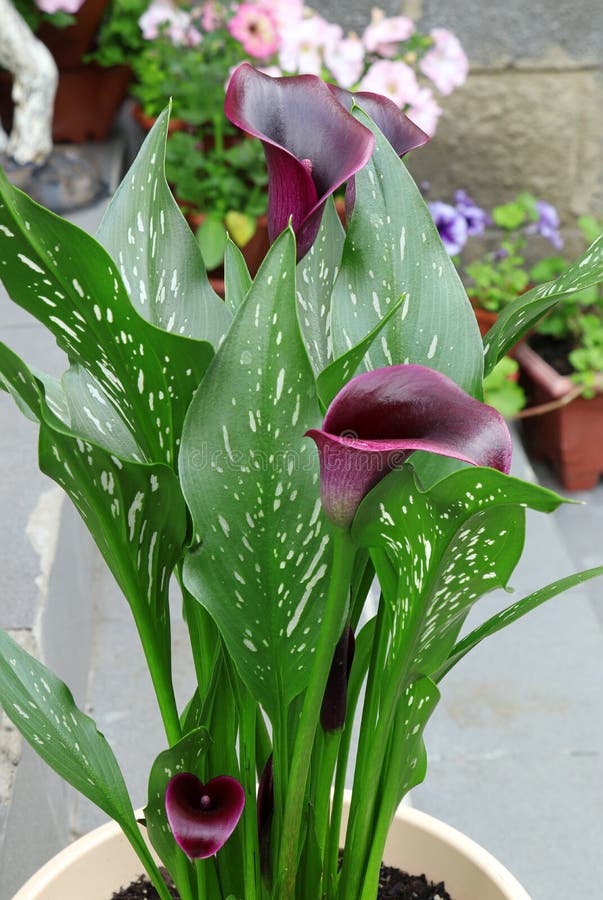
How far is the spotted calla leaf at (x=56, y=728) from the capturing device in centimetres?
49

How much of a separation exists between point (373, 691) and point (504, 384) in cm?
141

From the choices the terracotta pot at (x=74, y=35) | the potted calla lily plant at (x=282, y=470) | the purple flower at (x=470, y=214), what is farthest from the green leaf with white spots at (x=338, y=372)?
the terracotta pot at (x=74, y=35)

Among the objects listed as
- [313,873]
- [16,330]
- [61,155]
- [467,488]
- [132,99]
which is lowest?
[313,873]

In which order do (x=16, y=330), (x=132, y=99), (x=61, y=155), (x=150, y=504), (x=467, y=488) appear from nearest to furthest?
(x=467, y=488) → (x=150, y=504) → (x=16, y=330) → (x=61, y=155) → (x=132, y=99)

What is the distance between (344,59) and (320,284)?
1.29 metres

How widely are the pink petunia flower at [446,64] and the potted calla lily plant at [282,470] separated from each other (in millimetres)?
1376

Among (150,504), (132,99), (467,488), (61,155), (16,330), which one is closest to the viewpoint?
(467,488)

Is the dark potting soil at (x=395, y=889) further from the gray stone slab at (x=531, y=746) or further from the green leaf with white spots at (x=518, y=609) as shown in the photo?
the gray stone slab at (x=531, y=746)

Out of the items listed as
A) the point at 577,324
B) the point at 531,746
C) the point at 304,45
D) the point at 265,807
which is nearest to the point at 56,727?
the point at 265,807

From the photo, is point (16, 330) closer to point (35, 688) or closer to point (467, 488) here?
point (35, 688)

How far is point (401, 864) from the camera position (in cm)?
66

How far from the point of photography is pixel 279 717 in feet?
1.58

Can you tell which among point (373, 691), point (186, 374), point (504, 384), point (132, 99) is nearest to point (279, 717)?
point (373, 691)

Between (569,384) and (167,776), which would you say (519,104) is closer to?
(569,384)
